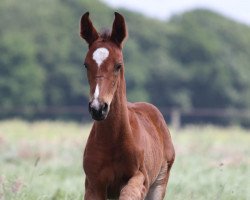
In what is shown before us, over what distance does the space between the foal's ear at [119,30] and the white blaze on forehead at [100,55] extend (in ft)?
1.02

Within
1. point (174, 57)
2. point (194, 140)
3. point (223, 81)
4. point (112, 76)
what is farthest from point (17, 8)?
point (112, 76)

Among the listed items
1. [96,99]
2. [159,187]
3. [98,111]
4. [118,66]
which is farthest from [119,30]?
[159,187]

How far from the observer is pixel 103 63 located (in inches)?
283

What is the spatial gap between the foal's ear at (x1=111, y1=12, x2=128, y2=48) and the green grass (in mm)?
2202

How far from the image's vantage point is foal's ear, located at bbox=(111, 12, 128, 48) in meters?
7.55

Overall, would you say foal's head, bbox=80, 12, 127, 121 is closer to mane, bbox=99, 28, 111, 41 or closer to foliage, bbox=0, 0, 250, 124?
mane, bbox=99, 28, 111, 41

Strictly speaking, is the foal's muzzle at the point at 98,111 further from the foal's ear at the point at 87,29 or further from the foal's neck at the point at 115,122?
the foal's ear at the point at 87,29

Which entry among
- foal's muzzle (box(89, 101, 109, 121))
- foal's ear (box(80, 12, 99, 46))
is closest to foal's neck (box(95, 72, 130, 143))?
foal's ear (box(80, 12, 99, 46))

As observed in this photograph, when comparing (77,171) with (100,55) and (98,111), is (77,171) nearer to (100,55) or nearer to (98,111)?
(100,55)

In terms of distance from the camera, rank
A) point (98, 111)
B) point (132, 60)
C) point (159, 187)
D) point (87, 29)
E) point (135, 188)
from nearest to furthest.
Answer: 1. point (98, 111)
2. point (135, 188)
3. point (87, 29)
4. point (159, 187)
5. point (132, 60)

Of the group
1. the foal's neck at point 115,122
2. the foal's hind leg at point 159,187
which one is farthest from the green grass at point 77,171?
the foal's neck at point 115,122

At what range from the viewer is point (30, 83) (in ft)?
255

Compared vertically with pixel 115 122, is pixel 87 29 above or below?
above

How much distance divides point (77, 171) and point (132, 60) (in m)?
76.0
